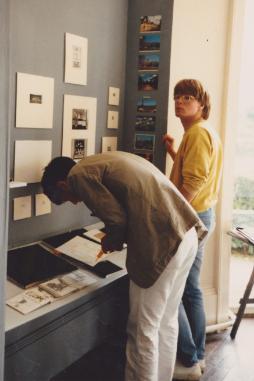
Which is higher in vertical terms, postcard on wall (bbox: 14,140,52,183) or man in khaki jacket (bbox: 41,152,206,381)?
postcard on wall (bbox: 14,140,52,183)

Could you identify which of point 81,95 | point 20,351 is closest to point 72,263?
point 20,351

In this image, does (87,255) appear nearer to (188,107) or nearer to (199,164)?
(199,164)

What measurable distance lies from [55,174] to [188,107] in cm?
85

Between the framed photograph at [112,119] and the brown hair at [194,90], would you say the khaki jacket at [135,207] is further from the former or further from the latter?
the framed photograph at [112,119]

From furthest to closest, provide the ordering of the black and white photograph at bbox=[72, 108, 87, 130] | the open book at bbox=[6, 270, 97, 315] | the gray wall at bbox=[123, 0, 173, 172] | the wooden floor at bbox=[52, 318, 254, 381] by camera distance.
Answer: the gray wall at bbox=[123, 0, 173, 172]
the black and white photograph at bbox=[72, 108, 87, 130]
the wooden floor at bbox=[52, 318, 254, 381]
the open book at bbox=[6, 270, 97, 315]

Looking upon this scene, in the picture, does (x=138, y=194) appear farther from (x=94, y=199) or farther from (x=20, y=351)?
(x=20, y=351)

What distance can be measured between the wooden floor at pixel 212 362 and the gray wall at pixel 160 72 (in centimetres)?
120

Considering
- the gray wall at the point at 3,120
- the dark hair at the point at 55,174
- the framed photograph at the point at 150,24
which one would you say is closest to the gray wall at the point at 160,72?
the framed photograph at the point at 150,24

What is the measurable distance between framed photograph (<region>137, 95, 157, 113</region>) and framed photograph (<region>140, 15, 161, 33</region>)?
1.36ft

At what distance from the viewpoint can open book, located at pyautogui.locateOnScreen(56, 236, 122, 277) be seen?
81.0 inches

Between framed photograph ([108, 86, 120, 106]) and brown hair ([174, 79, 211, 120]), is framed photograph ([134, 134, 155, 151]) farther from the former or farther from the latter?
brown hair ([174, 79, 211, 120])

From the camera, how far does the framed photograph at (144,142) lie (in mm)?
2785

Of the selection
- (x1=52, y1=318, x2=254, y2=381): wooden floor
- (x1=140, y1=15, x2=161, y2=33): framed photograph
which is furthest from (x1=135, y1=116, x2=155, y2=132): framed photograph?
(x1=52, y1=318, x2=254, y2=381): wooden floor

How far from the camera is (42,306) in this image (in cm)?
166
